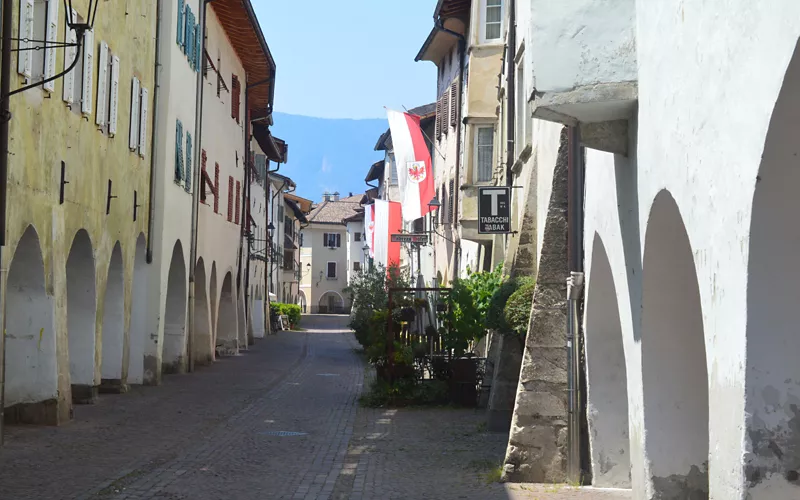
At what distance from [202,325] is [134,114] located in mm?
10685

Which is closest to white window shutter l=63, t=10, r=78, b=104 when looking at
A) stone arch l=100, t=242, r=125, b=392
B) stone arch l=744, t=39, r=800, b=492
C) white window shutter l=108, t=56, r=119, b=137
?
white window shutter l=108, t=56, r=119, b=137

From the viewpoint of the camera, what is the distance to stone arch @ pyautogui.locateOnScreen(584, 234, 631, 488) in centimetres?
1037

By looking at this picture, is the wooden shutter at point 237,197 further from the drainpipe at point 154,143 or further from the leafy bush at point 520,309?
the leafy bush at point 520,309

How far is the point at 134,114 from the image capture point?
2097 cm

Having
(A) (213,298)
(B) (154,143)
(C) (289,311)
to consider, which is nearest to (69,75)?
(B) (154,143)

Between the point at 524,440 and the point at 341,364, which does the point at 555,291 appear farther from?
the point at 341,364

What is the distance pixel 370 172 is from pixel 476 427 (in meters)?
63.2

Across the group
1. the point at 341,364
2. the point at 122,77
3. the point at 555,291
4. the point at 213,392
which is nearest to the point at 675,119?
the point at 555,291

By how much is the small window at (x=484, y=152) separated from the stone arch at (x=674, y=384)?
827 inches

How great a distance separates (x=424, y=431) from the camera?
1605cm

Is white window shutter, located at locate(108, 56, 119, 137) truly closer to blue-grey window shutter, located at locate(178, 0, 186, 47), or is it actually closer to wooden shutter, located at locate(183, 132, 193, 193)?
blue-grey window shutter, located at locate(178, 0, 186, 47)

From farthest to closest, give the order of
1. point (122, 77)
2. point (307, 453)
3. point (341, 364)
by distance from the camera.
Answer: point (341, 364) < point (122, 77) < point (307, 453)

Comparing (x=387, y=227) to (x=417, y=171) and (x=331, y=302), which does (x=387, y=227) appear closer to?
(x=417, y=171)

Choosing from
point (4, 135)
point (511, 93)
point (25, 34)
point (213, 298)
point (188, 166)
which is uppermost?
point (511, 93)
